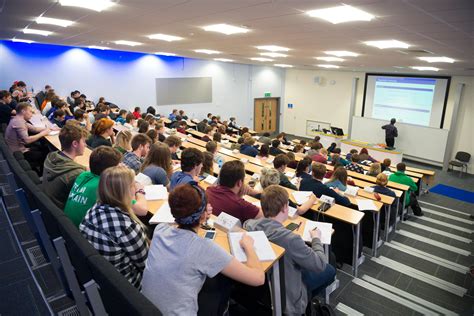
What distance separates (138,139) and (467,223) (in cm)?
659

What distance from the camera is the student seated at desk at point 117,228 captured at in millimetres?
1820

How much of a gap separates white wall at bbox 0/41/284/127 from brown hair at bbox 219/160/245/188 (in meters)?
9.88

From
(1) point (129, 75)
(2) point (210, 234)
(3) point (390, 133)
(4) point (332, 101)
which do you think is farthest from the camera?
(4) point (332, 101)

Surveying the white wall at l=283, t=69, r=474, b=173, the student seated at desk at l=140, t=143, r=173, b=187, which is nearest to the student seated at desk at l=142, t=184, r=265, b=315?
the student seated at desk at l=140, t=143, r=173, b=187

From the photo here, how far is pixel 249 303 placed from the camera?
7.49 feet

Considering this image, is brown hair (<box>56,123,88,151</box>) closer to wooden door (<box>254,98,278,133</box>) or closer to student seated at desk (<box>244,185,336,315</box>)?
student seated at desk (<box>244,185,336,315</box>)

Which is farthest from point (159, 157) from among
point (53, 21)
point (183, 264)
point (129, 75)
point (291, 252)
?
point (129, 75)

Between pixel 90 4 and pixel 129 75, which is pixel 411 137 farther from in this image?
pixel 90 4

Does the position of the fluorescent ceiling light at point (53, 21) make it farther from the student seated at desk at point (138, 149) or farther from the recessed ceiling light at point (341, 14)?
the recessed ceiling light at point (341, 14)

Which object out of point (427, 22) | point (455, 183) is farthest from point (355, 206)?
point (455, 183)

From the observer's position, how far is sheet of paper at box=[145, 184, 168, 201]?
9.61 feet

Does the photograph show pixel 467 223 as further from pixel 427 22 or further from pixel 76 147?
pixel 76 147

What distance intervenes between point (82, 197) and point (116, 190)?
503 millimetres

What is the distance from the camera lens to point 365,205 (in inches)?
162
